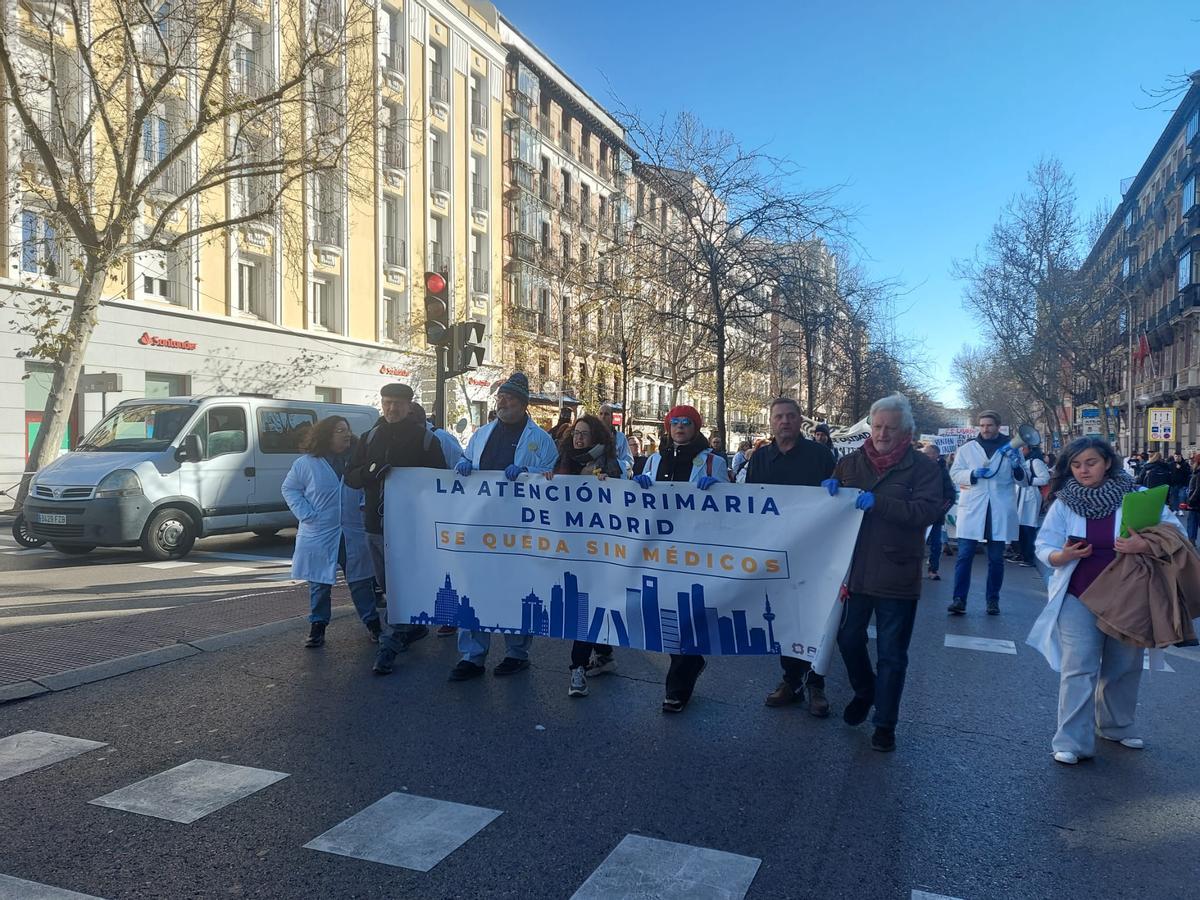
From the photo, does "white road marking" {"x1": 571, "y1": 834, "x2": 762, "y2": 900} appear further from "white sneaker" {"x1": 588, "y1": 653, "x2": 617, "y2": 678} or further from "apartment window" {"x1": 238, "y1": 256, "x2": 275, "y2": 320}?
"apartment window" {"x1": 238, "y1": 256, "x2": 275, "y2": 320}

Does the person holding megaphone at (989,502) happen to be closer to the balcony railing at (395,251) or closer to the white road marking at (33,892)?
the white road marking at (33,892)

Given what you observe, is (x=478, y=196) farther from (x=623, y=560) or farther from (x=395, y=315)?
(x=623, y=560)

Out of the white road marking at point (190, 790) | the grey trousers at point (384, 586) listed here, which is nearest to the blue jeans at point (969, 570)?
the grey trousers at point (384, 586)

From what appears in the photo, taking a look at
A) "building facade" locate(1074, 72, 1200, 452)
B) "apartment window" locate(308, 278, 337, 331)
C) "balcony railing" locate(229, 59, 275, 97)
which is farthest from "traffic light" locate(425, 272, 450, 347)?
"building facade" locate(1074, 72, 1200, 452)

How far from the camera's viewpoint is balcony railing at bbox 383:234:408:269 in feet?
105

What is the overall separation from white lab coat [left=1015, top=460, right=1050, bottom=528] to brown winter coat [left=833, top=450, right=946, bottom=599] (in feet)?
18.0

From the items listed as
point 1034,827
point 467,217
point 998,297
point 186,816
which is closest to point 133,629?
point 186,816

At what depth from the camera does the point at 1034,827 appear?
3775 mm

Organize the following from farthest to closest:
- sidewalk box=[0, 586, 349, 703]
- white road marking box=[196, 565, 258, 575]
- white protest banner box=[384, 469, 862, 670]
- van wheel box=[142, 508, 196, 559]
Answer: van wheel box=[142, 508, 196, 559], white road marking box=[196, 565, 258, 575], sidewalk box=[0, 586, 349, 703], white protest banner box=[384, 469, 862, 670]

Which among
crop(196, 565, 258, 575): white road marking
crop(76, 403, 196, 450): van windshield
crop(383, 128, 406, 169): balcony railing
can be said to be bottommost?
crop(196, 565, 258, 575): white road marking

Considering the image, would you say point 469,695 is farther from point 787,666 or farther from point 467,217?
point 467,217

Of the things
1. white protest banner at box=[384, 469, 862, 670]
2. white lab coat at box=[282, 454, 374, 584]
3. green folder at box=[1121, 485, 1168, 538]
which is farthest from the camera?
white lab coat at box=[282, 454, 374, 584]

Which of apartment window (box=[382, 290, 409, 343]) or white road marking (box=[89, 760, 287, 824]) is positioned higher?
apartment window (box=[382, 290, 409, 343])

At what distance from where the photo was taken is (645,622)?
526cm
